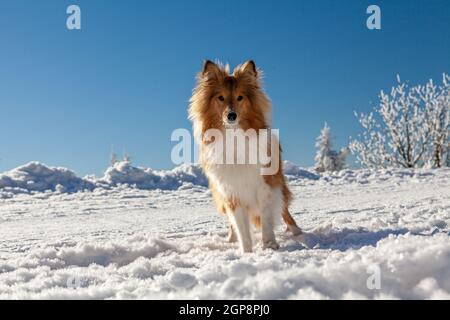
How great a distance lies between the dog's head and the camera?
17.6ft

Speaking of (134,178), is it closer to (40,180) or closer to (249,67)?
(40,180)

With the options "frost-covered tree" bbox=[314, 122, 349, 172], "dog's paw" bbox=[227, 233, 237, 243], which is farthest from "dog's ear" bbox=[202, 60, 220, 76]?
"frost-covered tree" bbox=[314, 122, 349, 172]

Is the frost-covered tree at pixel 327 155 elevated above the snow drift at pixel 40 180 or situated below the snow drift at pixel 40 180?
above

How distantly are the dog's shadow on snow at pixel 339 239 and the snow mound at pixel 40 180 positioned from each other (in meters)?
8.39

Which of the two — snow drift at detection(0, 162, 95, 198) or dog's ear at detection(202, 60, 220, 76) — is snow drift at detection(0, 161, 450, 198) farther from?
dog's ear at detection(202, 60, 220, 76)

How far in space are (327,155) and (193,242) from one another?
1467 inches

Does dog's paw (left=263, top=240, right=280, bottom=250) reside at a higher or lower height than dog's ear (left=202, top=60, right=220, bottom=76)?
lower

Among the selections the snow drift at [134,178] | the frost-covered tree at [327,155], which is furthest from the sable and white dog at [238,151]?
the frost-covered tree at [327,155]

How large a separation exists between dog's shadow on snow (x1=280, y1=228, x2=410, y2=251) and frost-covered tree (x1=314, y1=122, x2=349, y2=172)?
119 ft

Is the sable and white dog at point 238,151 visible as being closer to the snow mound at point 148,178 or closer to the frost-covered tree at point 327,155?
the snow mound at point 148,178

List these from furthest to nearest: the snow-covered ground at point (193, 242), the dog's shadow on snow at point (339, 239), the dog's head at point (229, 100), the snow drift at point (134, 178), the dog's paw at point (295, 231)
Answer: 1. the snow drift at point (134, 178)
2. the dog's paw at point (295, 231)
3. the dog's head at point (229, 100)
4. the dog's shadow on snow at point (339, 239)
5. the snow-covered ground at point (193, 242)

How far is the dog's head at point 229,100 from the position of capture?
5352mm

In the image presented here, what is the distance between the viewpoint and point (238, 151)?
5191 millimetres

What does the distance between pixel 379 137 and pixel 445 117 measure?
399 centimetres
